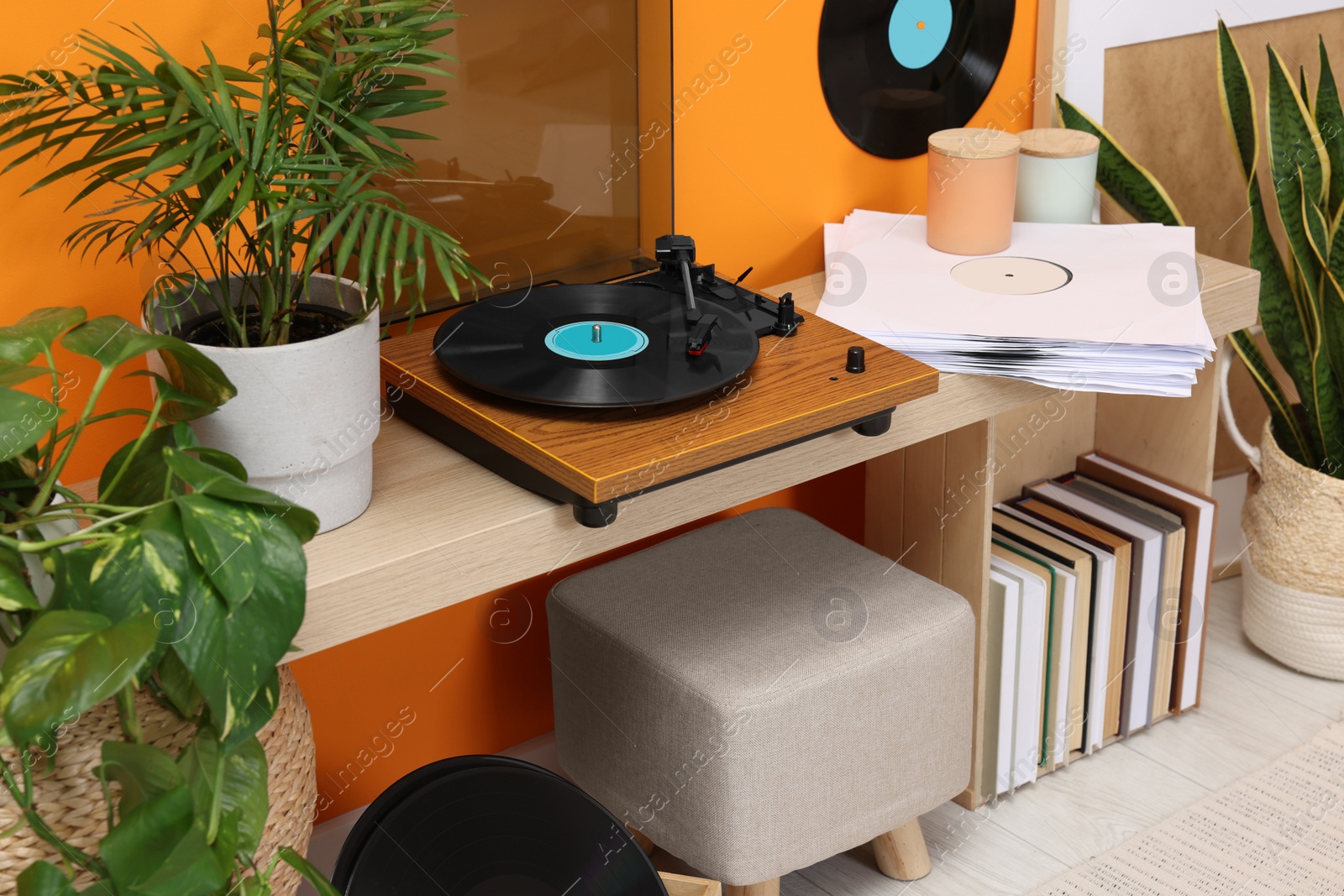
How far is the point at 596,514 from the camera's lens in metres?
1.02

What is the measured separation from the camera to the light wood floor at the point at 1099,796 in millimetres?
1568

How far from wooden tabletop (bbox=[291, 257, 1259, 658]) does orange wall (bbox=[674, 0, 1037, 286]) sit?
1.41 feet

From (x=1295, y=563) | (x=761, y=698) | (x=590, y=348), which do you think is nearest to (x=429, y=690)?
(x=761, y=698)

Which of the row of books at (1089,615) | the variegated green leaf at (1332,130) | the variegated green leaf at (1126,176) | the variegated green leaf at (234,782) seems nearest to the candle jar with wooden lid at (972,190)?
the variegated green leaf at (1126,176)

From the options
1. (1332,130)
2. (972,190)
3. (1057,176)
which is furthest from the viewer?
(1332,130)

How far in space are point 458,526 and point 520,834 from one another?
356 millimetres

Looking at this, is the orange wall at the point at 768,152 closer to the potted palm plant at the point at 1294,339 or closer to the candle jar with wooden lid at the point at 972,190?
the candle jar with wooden lid at the point at 972,190

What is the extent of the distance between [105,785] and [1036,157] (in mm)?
1323

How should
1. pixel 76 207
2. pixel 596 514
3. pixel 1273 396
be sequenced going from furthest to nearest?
pixel 1273 396 → pixel 76 207 → pixel 596 514

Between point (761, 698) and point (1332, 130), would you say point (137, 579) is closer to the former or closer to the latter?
point (761, 698)

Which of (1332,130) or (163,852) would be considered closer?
(163,852)

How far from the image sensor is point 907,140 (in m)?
1.70

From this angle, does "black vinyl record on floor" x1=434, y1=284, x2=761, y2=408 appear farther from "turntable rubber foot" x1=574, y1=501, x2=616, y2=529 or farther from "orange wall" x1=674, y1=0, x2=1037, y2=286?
"orange wall" x1=674, y1=0, x2=1037, y2=286

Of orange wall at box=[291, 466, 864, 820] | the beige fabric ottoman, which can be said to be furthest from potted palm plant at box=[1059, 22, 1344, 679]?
orange wall at box=[291, 466, 864, 820]
